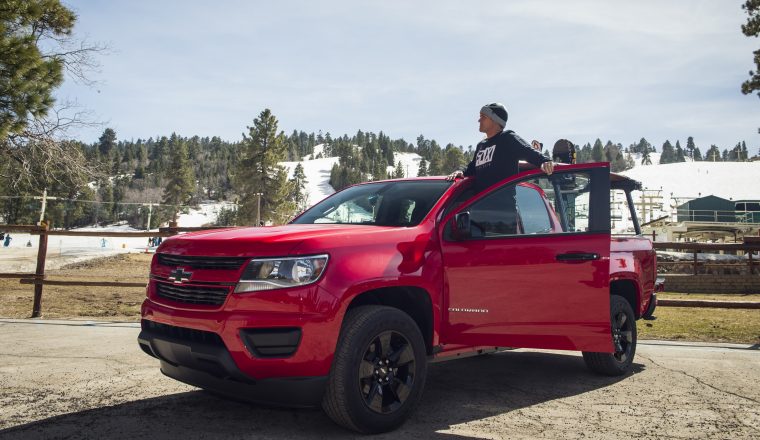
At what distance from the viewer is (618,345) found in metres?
5.53

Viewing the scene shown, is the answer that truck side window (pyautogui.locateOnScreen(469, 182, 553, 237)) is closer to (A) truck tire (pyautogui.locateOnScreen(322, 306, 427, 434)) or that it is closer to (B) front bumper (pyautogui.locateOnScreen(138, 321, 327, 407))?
(A) truck tire (pyautogui.locateOnScreen(322, 306, 427, 434))

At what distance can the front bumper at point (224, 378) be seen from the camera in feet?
10.4

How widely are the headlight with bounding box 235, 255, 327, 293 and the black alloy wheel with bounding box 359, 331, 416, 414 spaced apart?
0.59 meters

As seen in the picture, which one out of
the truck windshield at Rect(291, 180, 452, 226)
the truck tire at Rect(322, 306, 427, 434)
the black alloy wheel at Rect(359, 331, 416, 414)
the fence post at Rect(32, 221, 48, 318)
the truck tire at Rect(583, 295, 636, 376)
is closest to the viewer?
the truck tire at Rect(322, 306, 427, 434)

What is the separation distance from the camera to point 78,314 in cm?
1026

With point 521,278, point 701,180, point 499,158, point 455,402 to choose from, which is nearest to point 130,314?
point 455,402

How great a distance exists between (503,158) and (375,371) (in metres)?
2.00

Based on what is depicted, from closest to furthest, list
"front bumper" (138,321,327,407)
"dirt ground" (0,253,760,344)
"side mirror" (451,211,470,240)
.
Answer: "front bumper" (138,321,327,407)
"side mirror" (451,211,470,240)
"dirt ground" (0,253,760,344)

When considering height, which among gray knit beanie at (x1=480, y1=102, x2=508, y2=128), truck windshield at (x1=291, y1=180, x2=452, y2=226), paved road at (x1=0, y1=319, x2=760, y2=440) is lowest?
paved road at (x1=0, y1=319, x2=760, y2=440)

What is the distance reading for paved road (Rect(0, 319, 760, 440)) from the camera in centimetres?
359

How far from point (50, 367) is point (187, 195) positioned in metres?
104

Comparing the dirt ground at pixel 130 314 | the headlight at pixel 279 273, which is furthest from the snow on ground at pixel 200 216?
the headlight at pixel 279 273

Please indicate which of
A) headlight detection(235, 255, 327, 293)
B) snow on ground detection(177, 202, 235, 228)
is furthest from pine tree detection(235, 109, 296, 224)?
snow on ground detection(177, 202, 235, 228)

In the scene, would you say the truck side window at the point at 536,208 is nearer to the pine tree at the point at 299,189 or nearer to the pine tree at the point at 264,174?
the pine tree at the point at 264,174
